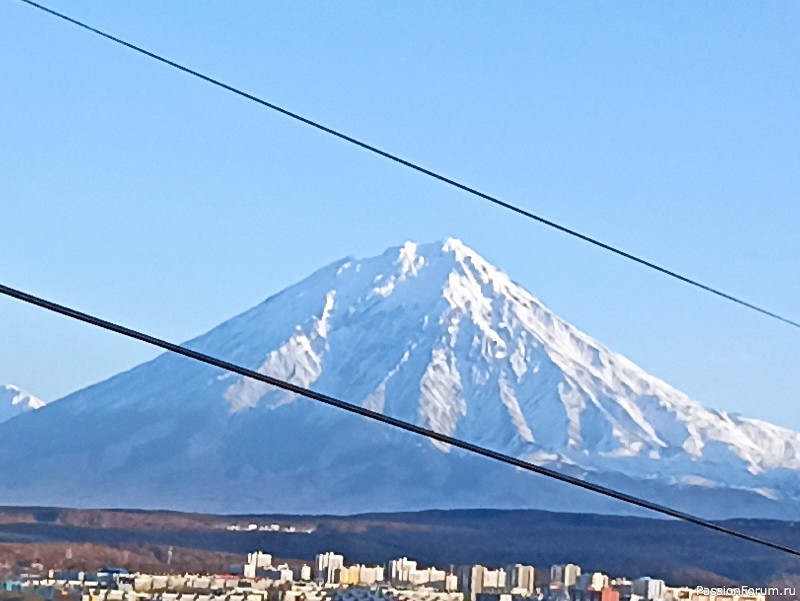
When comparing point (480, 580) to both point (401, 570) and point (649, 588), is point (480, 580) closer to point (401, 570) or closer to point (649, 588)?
point (401, 570)

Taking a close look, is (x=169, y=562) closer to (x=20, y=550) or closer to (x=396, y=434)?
(x=20, y=550)

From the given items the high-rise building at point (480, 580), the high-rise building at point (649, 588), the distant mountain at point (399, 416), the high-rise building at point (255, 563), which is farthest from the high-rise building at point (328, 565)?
the distant mountain at point (399, 416)

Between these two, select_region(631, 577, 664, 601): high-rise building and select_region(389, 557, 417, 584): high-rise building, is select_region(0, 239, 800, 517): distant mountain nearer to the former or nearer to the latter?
select_region(631, 577, 664, 601): high-rise building

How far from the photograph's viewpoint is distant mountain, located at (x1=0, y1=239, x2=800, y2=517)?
453ft

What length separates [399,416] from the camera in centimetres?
15175

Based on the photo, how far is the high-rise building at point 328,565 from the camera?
8281cm

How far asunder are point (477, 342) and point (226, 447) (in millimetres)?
37037

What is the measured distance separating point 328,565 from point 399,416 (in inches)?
2552

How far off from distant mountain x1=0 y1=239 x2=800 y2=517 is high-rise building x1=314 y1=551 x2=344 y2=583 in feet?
124

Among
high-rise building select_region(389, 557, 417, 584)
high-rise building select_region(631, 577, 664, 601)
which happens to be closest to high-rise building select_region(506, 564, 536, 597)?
high-rise building select_region(389, 557, 417, 584)

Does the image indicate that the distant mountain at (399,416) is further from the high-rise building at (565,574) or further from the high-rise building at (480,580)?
the high-rise building at (480,580)

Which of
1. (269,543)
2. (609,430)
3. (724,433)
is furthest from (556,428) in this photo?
(269,543)

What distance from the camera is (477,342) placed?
590ft

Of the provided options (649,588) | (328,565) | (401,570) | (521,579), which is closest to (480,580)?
(521,579)
